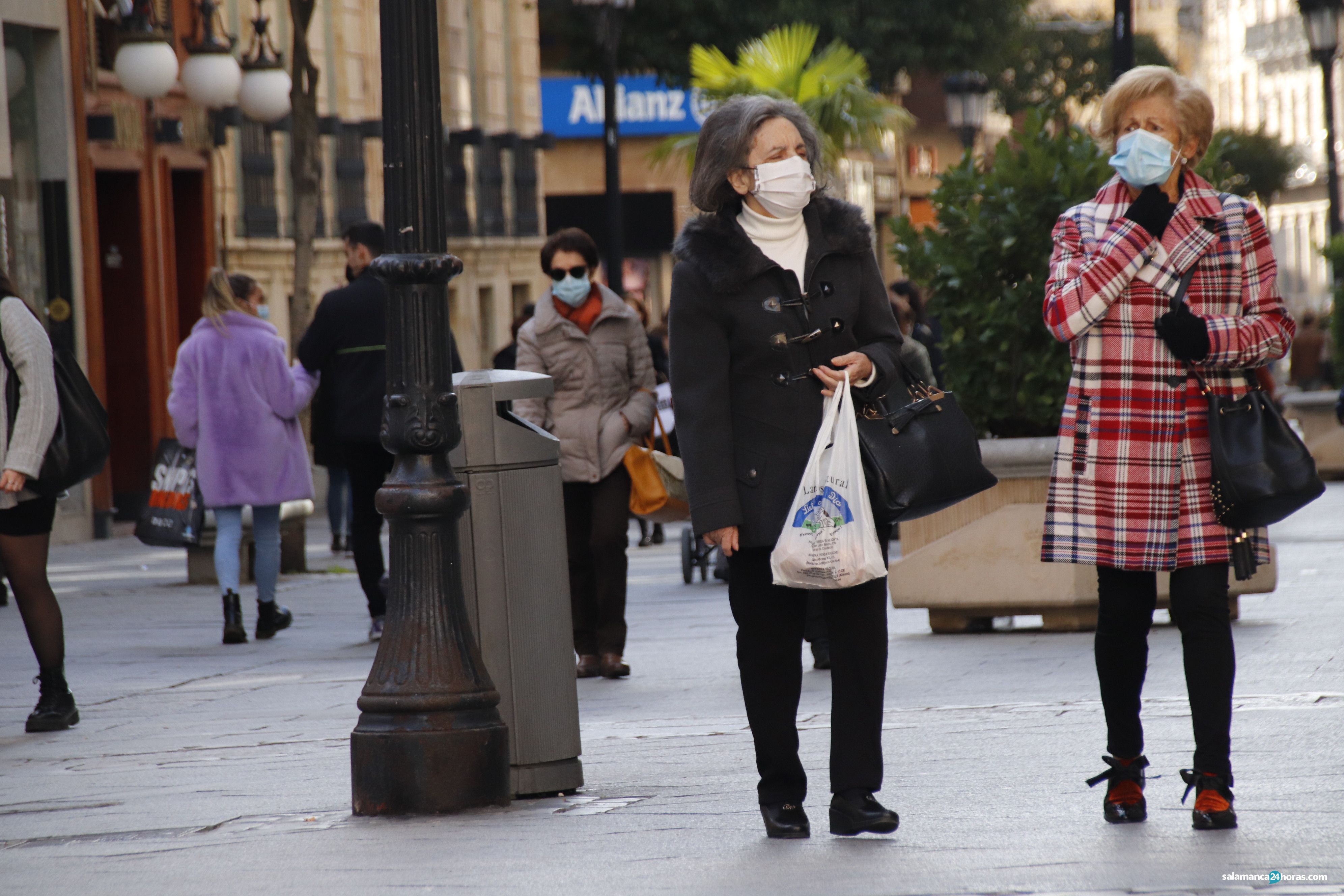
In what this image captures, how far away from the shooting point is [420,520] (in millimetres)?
6121

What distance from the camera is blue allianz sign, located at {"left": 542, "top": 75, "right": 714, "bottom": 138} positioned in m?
43.8

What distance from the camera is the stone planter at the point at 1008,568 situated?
9.85 meters

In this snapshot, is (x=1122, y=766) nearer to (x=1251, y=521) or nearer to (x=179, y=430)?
(x=1251, y=521)

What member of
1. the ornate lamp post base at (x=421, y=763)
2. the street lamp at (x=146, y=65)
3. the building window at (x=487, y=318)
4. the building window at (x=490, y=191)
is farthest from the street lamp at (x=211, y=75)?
the building window at (x=487, y=318)

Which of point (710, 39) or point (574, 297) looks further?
point (710, 39)

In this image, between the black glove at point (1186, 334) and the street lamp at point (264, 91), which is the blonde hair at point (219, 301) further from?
the street lamp at point (264, 91)

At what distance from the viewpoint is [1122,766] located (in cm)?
548

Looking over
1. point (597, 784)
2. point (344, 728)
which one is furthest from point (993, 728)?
point (344, 728)

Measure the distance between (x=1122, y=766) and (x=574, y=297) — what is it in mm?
4586

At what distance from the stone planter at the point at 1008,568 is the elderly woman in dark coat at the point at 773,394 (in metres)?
4.43

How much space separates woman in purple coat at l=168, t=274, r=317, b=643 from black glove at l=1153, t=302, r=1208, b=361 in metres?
6.80

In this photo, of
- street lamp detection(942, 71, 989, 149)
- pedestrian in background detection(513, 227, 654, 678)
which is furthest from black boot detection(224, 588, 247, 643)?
street lamp detection(942, 71, 989, 149)

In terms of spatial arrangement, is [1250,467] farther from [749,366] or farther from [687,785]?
[687,785]

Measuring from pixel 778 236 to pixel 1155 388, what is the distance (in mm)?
1002
